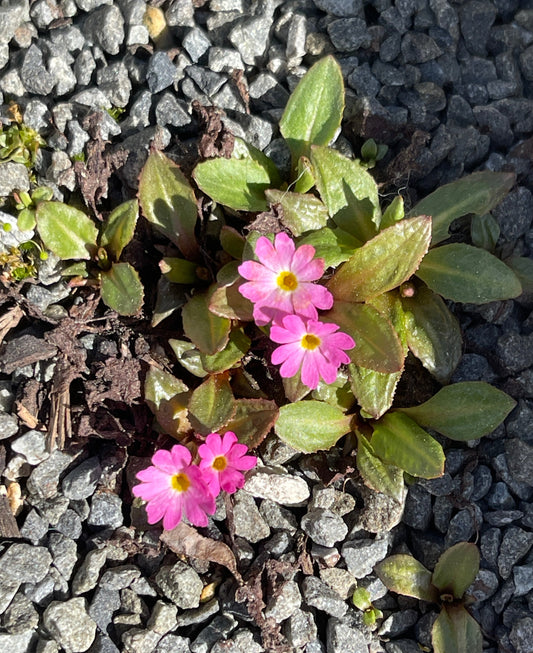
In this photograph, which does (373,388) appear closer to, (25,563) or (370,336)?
(370,336)

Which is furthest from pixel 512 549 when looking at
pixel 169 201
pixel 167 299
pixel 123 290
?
pixel 169 201

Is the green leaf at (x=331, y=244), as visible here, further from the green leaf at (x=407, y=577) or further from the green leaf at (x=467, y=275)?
the green leaf at (x=407, y=577)

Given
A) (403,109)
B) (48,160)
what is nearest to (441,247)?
(403,109)

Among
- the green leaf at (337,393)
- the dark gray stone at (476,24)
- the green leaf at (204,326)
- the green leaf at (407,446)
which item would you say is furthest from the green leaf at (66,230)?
the dark gray stone at (476,24)

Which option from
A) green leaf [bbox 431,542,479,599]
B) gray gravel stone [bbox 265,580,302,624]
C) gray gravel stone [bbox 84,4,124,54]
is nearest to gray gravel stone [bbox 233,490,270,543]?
gray gravel stone [bbox 265,580,302,624]

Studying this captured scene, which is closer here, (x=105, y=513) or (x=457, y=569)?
(x=457, y=569)

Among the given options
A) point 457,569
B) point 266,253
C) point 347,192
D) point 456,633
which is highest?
point 266,253

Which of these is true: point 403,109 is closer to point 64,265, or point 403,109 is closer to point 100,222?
point 100,222
